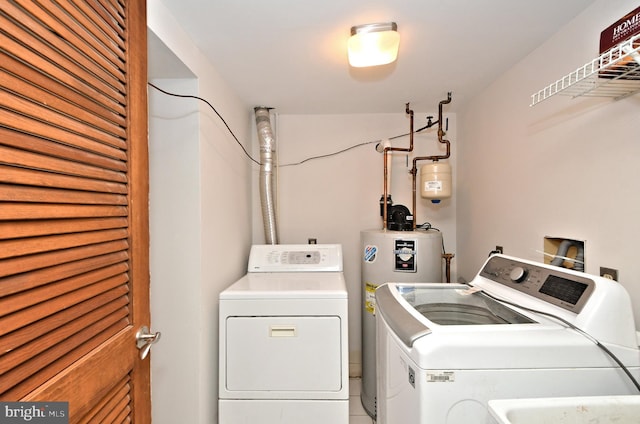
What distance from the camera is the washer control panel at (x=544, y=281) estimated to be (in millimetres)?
960

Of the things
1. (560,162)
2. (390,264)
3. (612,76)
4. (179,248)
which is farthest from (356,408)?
(612,76)

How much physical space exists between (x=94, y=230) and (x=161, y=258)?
73cm

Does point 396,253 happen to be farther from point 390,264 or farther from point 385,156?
A: point 385,156

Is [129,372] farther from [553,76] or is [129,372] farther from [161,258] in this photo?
[553,76]

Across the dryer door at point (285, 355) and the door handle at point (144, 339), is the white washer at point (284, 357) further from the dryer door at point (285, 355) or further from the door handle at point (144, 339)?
the door handle at point (144, 339)

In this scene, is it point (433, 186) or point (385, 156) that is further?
point (385, 156)

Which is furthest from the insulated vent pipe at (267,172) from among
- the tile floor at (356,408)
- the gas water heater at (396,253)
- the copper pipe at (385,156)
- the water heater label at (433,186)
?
the tile floor at (356,408)

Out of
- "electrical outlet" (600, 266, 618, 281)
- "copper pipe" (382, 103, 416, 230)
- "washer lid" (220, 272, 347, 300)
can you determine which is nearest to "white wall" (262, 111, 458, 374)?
"copper pipe" (382, 103, 416, 230)

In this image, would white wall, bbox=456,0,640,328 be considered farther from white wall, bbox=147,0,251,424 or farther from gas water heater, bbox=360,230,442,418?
white wall, bbox=147,0,251,424

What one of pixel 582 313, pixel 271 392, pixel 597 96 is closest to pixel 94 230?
pixel 271 392

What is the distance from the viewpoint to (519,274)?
1218 millimetres

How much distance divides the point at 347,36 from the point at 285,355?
1.65m

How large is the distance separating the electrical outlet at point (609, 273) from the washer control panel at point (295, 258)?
1.35m

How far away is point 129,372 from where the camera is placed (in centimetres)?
89
